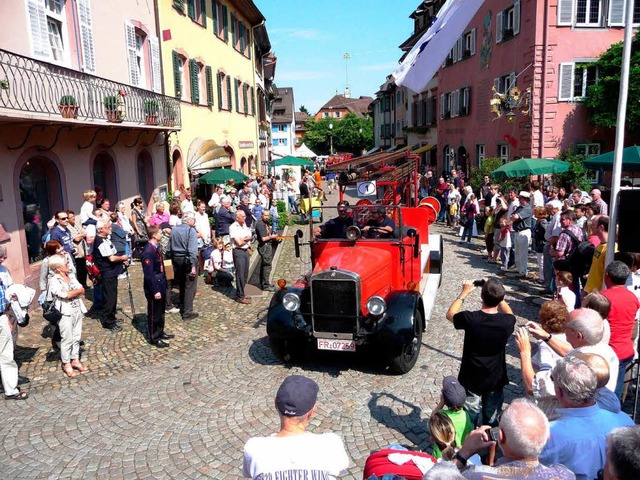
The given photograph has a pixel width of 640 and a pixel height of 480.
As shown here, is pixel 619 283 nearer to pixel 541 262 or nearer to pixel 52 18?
pixel 541 262

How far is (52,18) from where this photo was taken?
11203 millimetres

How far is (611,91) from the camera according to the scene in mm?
18156

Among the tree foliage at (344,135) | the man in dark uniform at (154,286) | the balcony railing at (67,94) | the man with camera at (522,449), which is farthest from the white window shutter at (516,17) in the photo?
the tree foliage at (344,135)

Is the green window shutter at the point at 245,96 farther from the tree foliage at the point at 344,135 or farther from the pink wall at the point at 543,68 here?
the tree foliage at the point at 344,135

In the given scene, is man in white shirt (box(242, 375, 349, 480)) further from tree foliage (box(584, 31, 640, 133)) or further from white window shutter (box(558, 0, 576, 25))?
white window shutter (box(558, 0, 576, 25))

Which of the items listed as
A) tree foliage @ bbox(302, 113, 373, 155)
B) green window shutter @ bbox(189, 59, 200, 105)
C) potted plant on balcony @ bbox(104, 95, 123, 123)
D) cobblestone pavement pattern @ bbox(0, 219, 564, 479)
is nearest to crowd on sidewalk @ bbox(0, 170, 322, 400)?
cobblestone pavement pattern @ bbox(0, 219, 564, 479)

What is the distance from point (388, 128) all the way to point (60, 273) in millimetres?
46921

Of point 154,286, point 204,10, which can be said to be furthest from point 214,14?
point 154,286

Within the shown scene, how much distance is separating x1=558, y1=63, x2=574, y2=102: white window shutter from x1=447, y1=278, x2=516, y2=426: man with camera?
17.6 metres

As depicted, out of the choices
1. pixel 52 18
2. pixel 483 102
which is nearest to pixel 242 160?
pixel 483 102

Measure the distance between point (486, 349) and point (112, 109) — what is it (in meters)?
10.9

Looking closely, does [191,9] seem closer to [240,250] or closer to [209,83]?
[209,83]

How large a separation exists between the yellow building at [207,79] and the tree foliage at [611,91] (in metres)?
13.7

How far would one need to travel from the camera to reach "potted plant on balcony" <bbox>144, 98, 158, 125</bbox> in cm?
1427
